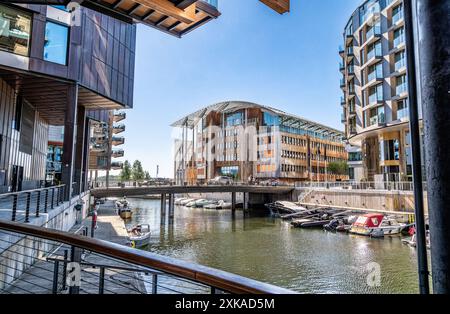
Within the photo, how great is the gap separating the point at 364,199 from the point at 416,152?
33.9m

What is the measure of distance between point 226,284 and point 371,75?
3847 centimetres

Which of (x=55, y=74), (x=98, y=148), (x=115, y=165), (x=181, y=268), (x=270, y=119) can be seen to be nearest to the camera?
(x=181, y=268)

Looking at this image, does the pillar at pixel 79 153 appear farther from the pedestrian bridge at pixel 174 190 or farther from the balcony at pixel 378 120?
the balcony at pixel 378 120

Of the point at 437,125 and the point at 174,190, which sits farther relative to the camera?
the point at 174,190

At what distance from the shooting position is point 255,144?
218 ft

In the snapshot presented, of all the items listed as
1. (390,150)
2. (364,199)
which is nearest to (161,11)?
(364,199)

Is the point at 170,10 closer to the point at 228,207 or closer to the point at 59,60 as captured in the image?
the point at 59,60

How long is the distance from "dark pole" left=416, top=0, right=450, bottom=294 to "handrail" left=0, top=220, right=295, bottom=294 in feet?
2.80

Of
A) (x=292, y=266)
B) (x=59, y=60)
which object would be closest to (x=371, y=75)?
(x=292, y=266)

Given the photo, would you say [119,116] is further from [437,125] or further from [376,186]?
[437,125]

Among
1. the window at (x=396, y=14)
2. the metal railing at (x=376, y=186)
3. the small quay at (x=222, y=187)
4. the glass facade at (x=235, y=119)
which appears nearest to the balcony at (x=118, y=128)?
the small quay at (x=222, y=187)

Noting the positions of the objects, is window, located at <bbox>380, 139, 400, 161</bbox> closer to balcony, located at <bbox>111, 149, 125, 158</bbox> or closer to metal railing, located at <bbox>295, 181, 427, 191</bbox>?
metal railing, located at <bbox>295, 181, 427, 191</bbox>
